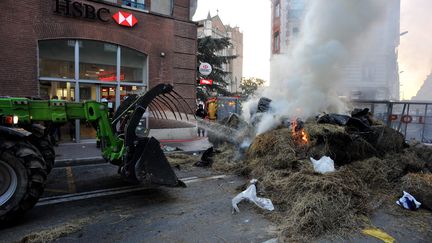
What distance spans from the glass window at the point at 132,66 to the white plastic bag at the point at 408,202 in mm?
9764

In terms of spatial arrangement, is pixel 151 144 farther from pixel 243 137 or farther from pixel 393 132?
pixel 393 132

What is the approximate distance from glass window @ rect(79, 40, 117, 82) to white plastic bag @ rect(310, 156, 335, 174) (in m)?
8.44

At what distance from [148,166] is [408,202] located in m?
3.96

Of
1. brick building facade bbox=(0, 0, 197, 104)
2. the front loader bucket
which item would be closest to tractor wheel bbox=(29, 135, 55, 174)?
the front loader bucket

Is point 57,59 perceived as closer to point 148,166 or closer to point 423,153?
point 148,166

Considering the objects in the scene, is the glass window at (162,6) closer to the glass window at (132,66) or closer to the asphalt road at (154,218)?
the glass window at (132,66)

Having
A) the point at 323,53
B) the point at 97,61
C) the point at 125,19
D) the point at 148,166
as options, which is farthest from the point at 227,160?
the point at 125,19

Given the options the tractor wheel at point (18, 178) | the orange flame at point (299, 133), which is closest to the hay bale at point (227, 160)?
the orange flame at point (299, 133)

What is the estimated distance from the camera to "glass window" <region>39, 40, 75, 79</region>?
32.2ft

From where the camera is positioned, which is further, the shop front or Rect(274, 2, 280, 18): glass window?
Rect(274, 2, 280, 18): glass window

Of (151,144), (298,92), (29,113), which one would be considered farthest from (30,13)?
(298,92)

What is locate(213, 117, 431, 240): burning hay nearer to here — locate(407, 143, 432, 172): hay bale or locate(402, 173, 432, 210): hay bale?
locate(407, 143, 432, 172): hay bale

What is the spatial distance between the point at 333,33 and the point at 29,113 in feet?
25.7

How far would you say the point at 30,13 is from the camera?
925cm
